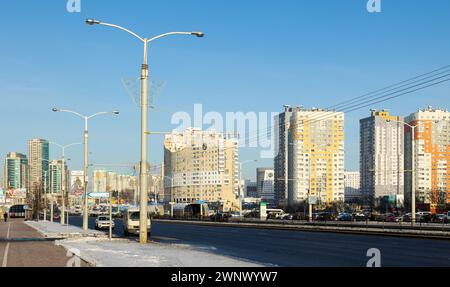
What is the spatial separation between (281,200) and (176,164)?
154 feet

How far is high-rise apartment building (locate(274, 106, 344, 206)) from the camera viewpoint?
362ft

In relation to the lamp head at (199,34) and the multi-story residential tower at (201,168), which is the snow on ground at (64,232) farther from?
the multi-story residential tower at (201,168)

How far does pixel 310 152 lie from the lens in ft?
394

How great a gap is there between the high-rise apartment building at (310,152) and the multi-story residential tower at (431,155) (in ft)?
46.2

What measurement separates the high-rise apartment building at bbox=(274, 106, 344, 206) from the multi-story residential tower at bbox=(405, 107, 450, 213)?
14092 millimetres

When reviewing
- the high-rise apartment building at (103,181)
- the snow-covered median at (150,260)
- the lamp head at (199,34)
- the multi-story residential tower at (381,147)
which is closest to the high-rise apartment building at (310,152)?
the multi-story residential tower at (381,147)

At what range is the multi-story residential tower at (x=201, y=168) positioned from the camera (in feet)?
359

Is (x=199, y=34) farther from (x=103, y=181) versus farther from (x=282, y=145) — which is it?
(x=103, y=181)

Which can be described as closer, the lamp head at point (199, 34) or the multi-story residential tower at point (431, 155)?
the lamp head at point (199, 34)

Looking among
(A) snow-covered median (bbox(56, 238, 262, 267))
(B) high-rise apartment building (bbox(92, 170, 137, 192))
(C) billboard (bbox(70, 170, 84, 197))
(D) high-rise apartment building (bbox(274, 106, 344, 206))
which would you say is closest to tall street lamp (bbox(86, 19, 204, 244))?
(A) snow-covered median (bbox(56, 238, 262, 267))
